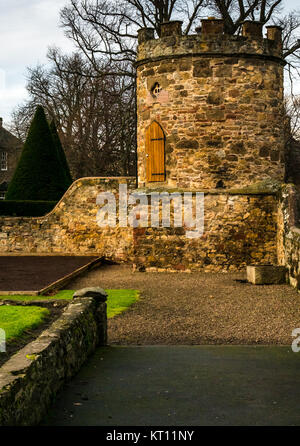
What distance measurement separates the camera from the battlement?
47.4 ft

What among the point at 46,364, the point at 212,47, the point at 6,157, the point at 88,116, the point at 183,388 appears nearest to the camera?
the point at 46,364

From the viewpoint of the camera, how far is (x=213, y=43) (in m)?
14.5

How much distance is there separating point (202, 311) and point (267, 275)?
335cm

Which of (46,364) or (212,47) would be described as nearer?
(46,364)

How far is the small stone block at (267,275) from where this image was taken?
12494 mm

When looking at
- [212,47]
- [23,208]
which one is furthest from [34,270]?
[23,208]

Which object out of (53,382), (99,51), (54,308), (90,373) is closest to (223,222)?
(54,308)

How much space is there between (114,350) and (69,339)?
139 centimetres

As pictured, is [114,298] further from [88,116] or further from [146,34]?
[88,116]

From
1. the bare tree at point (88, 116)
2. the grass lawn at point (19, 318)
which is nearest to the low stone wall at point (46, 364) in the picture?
the grass lawn at point (19, 318)

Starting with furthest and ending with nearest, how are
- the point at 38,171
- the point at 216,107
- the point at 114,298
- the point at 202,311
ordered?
the point at 38,171 → the point at 216,107 → the point at 114,298 → the point at 202,311
